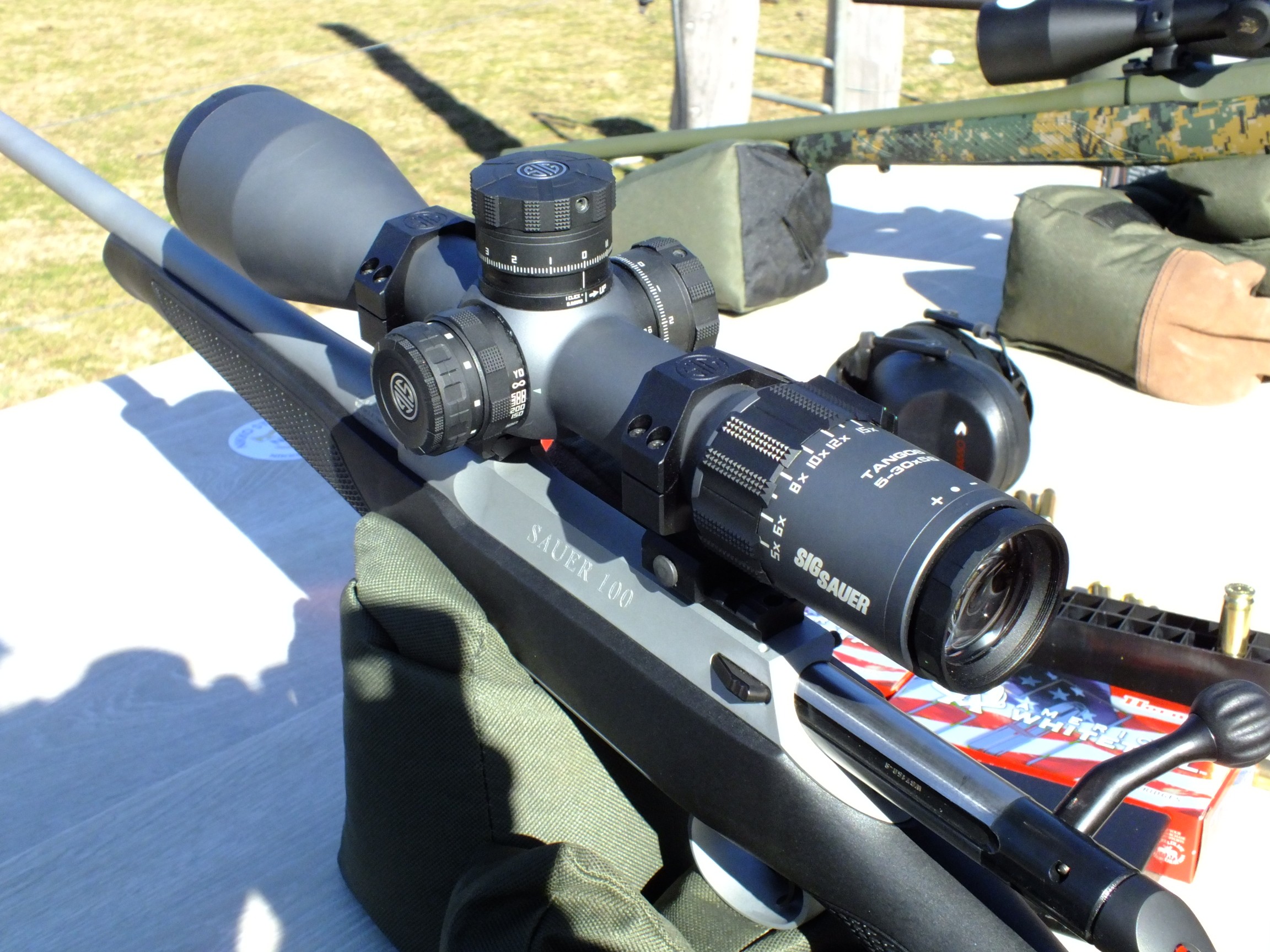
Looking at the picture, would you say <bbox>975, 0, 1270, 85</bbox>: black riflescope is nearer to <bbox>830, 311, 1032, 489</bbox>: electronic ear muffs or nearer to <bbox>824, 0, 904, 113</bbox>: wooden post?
<bbox>830, 311, 1032, 489</bbox>: electronic ear muffs

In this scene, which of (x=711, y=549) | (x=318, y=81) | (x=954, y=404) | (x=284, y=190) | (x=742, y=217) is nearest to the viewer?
(x=711, y=549)

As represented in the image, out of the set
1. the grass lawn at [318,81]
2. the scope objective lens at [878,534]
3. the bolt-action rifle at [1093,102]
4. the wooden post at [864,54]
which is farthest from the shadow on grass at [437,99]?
the scope objective lens at [878,534]

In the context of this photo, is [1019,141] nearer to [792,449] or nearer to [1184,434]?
[1184,434]

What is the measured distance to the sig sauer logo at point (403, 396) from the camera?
1.00 m

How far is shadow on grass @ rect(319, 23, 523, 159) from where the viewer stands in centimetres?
496

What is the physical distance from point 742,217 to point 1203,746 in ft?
6.49

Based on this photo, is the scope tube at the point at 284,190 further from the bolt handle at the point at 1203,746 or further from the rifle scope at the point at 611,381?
the bolt handle at the point at 1203,746

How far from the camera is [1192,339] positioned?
228cm

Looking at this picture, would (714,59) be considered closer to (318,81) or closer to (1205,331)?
(1205,331)

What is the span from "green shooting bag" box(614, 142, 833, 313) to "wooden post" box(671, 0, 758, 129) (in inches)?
34.7

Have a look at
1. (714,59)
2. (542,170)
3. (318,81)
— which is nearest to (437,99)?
(318,81)

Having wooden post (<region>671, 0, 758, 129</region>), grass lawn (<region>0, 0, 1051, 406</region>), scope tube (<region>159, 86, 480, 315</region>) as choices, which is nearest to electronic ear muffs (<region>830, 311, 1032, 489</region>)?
scope tube (<region>159, 86, 480, 315</region>)

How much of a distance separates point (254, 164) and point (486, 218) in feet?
1.57

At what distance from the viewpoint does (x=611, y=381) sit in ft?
3.26
